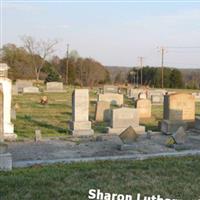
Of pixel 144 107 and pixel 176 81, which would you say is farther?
pixel 176 81

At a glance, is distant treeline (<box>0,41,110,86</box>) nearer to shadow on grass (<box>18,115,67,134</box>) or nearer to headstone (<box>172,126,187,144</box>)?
shadow on grass (<box>18,115,67,134</box>)

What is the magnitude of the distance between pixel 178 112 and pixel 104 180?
7997mm

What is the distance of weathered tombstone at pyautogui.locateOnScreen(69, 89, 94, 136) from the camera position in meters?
13.3

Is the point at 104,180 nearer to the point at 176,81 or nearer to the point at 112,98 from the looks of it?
the point at 112,98

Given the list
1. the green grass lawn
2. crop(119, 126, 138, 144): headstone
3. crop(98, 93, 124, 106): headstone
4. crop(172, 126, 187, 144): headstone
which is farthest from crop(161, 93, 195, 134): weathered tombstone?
crop(98, 93, 124, 106): headstone

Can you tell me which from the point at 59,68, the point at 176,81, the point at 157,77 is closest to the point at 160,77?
the point at 157,77

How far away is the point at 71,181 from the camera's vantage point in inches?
256

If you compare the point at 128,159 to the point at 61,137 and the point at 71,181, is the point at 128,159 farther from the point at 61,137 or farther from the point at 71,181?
the point at 61,137

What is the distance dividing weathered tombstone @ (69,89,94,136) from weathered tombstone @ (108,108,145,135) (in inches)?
31.0

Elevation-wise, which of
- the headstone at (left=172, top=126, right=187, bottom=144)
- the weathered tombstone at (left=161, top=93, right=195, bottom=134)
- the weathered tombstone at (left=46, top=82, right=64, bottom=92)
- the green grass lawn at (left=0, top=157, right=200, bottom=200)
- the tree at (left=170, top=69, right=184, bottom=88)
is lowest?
the green grass lawn at (left=0, top=157, right=200, bottom=200)

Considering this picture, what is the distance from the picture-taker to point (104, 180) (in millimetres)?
6551

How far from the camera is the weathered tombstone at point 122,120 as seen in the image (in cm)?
1358

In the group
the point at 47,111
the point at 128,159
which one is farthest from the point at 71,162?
the point at 47,111

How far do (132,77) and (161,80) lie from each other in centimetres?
989
